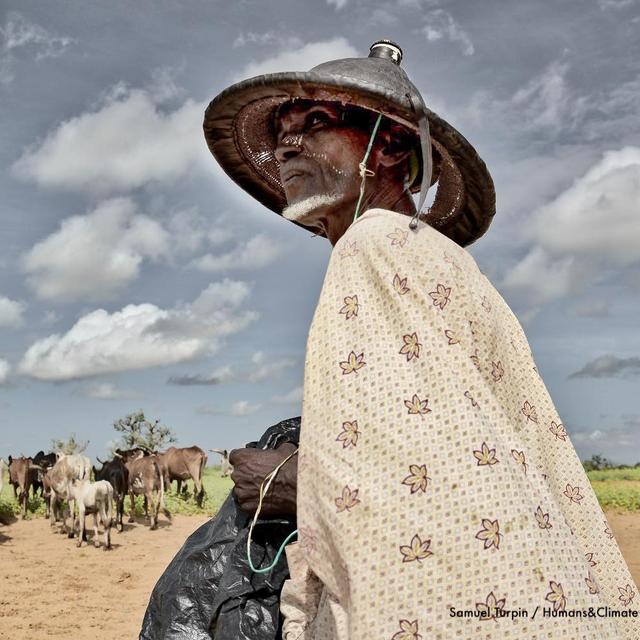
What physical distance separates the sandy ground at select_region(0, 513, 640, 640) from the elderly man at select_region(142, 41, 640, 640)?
8.95 meters

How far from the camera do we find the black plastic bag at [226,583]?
2.26 m

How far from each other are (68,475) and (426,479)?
1650 centimetres

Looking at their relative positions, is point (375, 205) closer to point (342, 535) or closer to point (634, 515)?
point (342, 535)

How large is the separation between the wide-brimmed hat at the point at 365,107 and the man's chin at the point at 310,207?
35cm

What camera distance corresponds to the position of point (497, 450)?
171 cm

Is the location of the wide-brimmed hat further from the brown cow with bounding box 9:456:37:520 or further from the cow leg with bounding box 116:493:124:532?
the brown cow with bounding box 9:456:37:520

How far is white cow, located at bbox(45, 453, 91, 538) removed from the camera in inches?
626

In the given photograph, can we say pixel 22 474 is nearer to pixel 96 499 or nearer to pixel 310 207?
pixel 96 499

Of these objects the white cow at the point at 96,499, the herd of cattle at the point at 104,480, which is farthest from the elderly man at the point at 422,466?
the white cow at the point at 96,499

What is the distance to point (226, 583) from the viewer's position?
233 cm

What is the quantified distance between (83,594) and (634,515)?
13450 mm

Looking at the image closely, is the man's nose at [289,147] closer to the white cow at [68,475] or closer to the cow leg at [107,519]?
the cow leg at [107,519]

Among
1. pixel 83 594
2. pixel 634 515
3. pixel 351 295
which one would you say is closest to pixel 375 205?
pixel 351 295

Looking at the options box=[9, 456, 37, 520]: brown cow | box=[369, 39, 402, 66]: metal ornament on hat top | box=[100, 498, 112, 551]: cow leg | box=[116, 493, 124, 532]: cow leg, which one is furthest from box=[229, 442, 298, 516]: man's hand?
box=[9, 456, 37, 520]: brown cow
